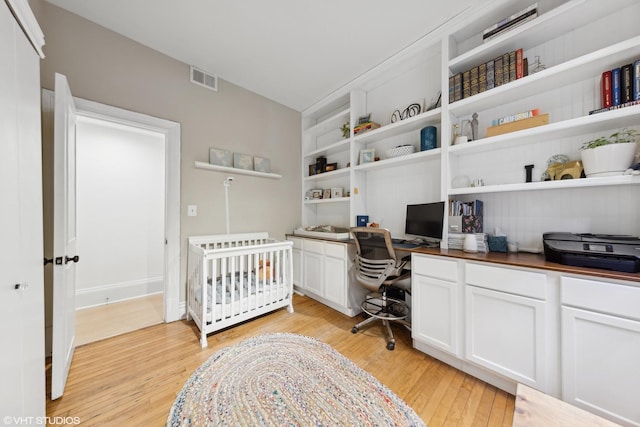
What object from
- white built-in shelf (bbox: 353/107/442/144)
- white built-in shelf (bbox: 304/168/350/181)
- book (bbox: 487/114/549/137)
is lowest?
white built-in shelf (bbox: 304/168/350/181)

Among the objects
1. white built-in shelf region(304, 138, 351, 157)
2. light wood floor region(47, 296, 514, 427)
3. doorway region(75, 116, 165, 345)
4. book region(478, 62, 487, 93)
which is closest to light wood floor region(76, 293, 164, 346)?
doorway region(75, 116, 165, 345)

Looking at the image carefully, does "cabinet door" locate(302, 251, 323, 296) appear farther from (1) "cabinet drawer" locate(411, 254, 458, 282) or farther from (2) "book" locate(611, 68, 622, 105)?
(2) "book" locate(611, 68, 622, 105)

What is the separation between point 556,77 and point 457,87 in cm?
60

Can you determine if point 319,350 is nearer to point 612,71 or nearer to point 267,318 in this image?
point 267,318

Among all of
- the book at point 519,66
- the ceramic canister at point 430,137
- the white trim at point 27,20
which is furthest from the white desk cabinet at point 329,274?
the white trim at point 27,20

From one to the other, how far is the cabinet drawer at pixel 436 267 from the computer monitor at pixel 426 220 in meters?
0.30

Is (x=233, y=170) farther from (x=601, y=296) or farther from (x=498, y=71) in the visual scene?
(x=601, y=296)

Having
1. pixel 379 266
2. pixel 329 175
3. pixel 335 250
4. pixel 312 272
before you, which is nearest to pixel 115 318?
pixel 312 272

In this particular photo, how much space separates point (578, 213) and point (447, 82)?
4.56 ft

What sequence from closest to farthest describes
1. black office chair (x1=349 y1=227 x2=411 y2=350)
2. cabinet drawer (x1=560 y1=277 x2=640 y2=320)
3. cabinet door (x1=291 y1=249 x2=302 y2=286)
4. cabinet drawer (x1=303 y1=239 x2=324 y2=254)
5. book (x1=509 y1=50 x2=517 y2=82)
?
1. cabinet drawer (x1=560 y1=277 x2=640 y2=320)
2. book (x1=509 y1=50 x2=517 y2=82)
3. black office chair (x1=349 y1=227 x2=411 y2=350)
4. cabinet drawer (x1=303 y1=239 x2=324 y2=254)
5. cabinet door (x1=291 y1=249 x2=302 y2=286)

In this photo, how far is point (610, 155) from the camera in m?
1.27

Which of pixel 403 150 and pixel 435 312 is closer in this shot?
pixel 435 312

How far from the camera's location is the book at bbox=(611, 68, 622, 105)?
1.31 metres

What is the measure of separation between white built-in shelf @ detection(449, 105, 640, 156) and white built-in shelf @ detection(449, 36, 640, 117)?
1.07 feet
